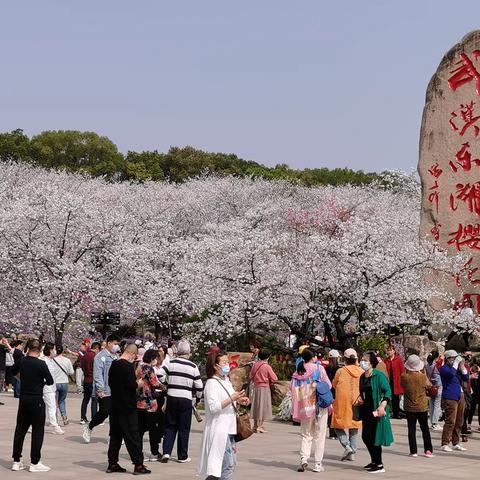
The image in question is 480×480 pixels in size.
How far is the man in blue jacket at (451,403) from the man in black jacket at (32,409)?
241 inches

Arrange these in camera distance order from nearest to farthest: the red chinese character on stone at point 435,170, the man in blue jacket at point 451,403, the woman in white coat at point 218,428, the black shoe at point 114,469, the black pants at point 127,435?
the woman in white coat at point 218,428
the black pants at point 127,435
the black shoe at point 114,469
the man in blue jacket at point 451,403
the red chinese character on stone at point 435,170

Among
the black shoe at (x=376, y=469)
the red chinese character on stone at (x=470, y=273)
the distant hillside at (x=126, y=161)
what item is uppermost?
the distant hillside at (x=126, y=161)

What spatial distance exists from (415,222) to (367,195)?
794 inches

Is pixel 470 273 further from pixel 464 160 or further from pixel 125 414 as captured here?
pixel 125 414

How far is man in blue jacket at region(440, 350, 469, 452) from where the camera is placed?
549 inches

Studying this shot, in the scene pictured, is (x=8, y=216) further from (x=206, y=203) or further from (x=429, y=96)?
(x=206, y=203)

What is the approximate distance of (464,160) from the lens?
75.3 feet

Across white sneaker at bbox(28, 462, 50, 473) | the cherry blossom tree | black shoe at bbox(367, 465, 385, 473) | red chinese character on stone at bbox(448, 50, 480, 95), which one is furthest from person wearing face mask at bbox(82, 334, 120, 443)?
red chinese character on stone at bbox(448, 50, 480, 95)

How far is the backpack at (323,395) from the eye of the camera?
11953mm

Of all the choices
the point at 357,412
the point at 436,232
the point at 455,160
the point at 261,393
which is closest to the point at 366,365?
the point at 357,412

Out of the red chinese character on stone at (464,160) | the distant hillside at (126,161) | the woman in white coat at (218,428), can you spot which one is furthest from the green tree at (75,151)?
the woman in white coat at (218,428)

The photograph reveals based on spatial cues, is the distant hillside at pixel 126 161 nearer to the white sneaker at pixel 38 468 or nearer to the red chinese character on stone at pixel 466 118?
the red chinese character on stone at pixel 466 118

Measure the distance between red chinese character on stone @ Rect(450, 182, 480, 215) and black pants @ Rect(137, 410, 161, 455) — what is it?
12.7 m

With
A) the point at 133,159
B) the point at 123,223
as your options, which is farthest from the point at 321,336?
the point at 133,159
